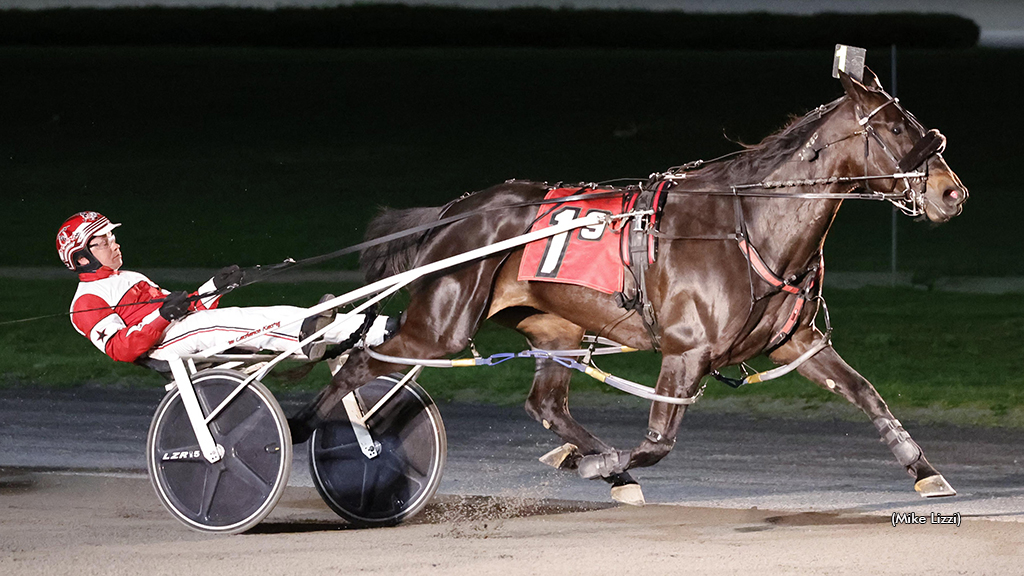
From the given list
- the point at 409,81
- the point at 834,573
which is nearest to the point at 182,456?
the point at 834,573

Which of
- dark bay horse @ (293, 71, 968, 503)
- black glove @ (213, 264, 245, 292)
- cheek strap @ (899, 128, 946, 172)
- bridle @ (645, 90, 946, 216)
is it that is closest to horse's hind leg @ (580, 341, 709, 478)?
dark bay horse @ (293, 71, 968, 503)

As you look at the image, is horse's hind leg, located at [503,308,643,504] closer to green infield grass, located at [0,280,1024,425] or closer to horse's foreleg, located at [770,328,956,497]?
horse's foreleg, located at [770,328,956,497]

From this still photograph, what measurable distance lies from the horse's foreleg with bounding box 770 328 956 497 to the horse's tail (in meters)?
1.48

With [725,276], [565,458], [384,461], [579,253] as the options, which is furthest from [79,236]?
[725,276]

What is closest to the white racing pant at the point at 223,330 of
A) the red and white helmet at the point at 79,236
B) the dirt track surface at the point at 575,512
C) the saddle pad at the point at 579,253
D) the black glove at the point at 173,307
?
the black glove at the point at 173,307

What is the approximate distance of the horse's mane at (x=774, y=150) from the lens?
488 cm

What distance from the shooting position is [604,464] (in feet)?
16.4

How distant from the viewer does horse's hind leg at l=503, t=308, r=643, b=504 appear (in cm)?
564

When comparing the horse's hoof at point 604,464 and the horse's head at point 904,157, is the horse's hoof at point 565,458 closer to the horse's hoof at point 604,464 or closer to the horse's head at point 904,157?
the horse's hoof at point 604,464

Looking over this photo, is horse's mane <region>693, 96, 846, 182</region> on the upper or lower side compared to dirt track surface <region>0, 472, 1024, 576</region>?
upper

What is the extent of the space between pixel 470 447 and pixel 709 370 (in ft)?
8.11

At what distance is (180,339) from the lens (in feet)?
17.0

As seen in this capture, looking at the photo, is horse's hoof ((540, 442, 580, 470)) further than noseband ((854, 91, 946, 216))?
Yes

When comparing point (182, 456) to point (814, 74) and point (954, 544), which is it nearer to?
point (954, 544)
